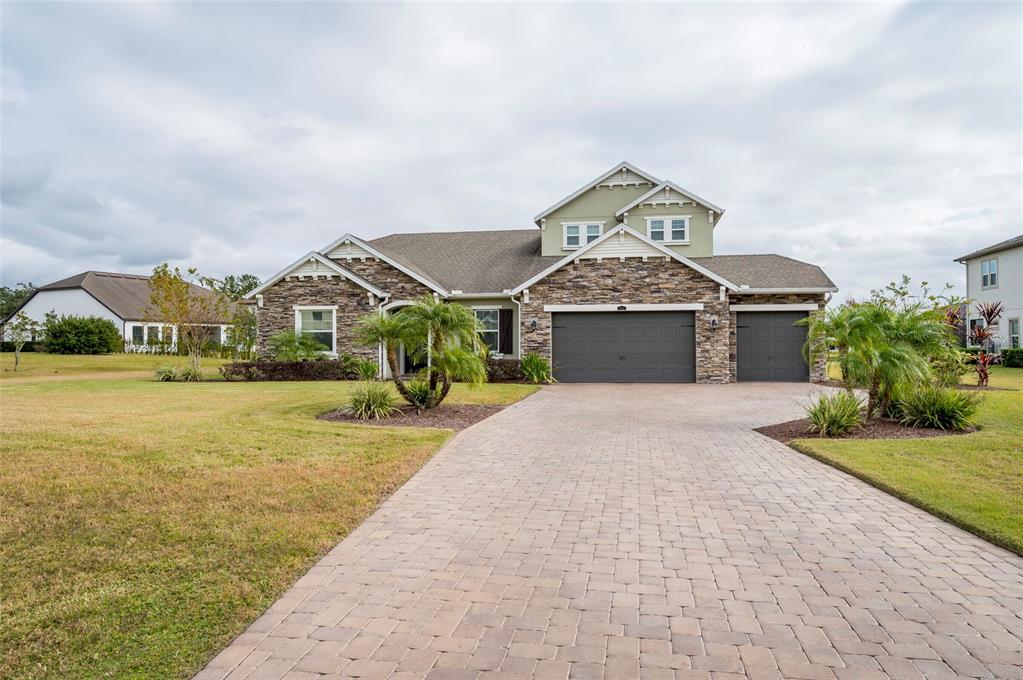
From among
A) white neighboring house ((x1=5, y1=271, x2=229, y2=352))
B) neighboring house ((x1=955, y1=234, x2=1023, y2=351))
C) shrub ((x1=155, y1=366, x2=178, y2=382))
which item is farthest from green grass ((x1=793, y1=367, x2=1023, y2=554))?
white neighboring house ((x1=5, y1=271, x2=229, y2=352))

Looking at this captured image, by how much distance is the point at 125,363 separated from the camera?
3045 cm

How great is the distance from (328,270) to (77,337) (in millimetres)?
24340

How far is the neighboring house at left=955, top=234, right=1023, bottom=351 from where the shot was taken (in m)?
30.7

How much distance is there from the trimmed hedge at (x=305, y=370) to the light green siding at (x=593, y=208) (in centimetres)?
945

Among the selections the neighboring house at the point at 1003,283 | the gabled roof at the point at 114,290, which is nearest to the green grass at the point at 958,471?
the neighboring house at the point at 1003,283

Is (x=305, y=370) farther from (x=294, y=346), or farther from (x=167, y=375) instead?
(x=167, y=375)

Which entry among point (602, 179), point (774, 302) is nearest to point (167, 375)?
point (602, 179)

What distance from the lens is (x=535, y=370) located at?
66.4ft

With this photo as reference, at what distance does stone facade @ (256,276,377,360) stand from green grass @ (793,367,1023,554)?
16.1m

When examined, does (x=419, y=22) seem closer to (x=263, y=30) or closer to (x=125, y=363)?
(x=263, y=30)

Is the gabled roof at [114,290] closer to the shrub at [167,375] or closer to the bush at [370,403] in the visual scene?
the shrub at [167,375]

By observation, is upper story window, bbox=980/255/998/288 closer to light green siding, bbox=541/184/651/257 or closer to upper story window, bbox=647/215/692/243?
upper story window, bbox=647/215/692/243

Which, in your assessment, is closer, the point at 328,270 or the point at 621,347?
the point at 621,347

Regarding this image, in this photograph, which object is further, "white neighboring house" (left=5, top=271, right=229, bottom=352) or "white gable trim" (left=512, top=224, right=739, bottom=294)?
"white neighboring house" (left=5, top=271, right=229, bottom=352)
